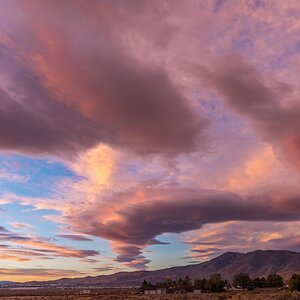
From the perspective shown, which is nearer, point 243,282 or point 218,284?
point 218,284

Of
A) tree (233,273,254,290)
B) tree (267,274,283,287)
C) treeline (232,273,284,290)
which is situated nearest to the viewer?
tree (233,273,254,290)

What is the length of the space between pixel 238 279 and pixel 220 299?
121276 millimetres

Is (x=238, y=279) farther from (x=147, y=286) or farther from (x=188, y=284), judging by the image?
(x=147, y=286)

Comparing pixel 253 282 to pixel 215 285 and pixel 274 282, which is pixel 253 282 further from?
pixel 215 285

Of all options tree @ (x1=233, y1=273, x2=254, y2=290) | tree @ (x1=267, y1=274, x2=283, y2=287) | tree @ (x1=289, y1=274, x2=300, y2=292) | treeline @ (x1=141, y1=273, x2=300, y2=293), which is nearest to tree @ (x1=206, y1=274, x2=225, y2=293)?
treeline @ (x1=141, y1=273, x2=300, y2=293)

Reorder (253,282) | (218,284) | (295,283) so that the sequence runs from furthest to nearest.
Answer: (253,282), (218,284), (295,283)

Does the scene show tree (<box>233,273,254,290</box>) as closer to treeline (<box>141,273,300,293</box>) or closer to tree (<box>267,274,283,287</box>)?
treeline (<box>141,273,300,293</box>)

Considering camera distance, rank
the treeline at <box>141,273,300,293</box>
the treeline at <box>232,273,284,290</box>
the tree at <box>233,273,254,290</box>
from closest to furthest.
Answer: the treeline at <box>141,273,300,293</box>, the tree at <box>233,273,254,290</box>, the treeline at <box>232,273,284,290</box>

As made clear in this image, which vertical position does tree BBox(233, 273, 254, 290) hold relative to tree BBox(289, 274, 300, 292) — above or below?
above

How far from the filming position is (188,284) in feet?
598

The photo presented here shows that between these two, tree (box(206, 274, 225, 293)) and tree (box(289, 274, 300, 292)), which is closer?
tree (box(289, 274, 300, 292))

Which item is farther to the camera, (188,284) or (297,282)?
(188,284)

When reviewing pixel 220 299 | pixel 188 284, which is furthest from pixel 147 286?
pixel 220 299

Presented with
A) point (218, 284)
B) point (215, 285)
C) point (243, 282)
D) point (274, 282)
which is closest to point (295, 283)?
point (215, 285)
